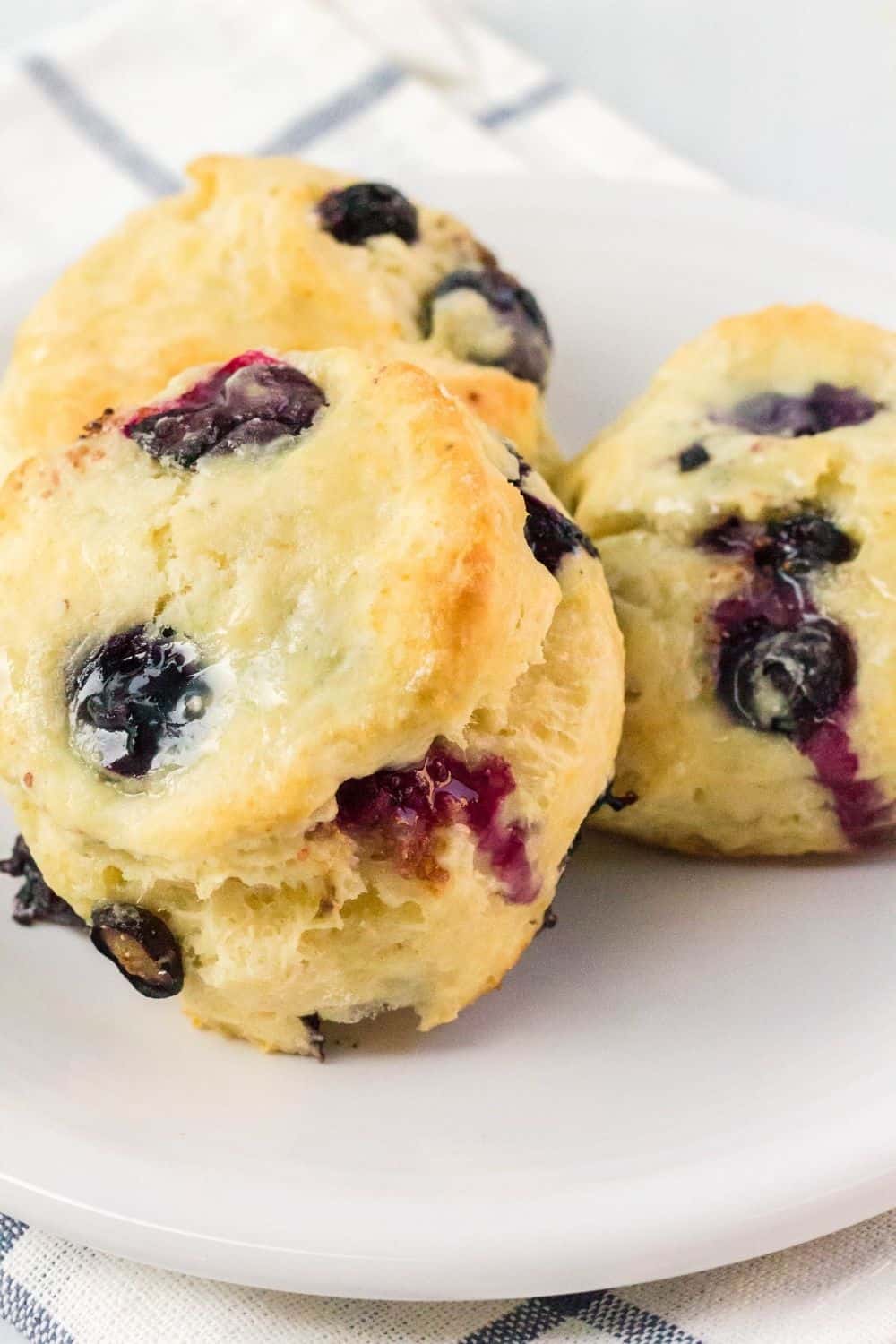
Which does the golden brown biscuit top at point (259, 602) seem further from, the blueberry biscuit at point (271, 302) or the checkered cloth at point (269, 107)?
the checkered cloth at point (269, 107)

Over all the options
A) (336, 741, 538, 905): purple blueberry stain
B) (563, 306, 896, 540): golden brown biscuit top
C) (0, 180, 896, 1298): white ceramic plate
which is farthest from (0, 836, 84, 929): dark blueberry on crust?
(563, 306, 896, 540): golden brown biscuit top

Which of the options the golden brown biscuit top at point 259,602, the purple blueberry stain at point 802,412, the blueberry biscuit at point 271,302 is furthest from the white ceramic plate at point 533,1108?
the blueberry biscuit at point 271,302

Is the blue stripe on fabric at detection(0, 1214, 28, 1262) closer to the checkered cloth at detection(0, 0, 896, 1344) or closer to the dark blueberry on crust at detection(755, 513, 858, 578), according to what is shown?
the dark blueberry on crust at detection(755, 513, 858, 578)

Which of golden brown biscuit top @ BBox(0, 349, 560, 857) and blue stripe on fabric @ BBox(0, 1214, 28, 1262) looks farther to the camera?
blue stripe on fabric @ BBox(0, 1214, 28, 1262)

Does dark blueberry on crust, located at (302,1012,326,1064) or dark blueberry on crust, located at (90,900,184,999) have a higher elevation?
dark blueberry on crust, located at (90,900,184,999)

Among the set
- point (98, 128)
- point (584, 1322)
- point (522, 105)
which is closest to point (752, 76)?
point (522, 105)

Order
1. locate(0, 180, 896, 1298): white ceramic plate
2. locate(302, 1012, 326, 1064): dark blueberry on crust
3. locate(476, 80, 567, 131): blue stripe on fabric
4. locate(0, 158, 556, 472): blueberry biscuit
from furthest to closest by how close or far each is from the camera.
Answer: locate(476, 80, 567, 131): blue stripe on fabric
locate(0, 158, 556, 472): blueberry biscuit
locate(302, 1012, 326, 1064): dark blueberry on crust
locate(0, 180, 896, 1298): white ceramic plate

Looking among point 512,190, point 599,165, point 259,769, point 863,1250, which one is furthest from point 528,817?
point 599,165
